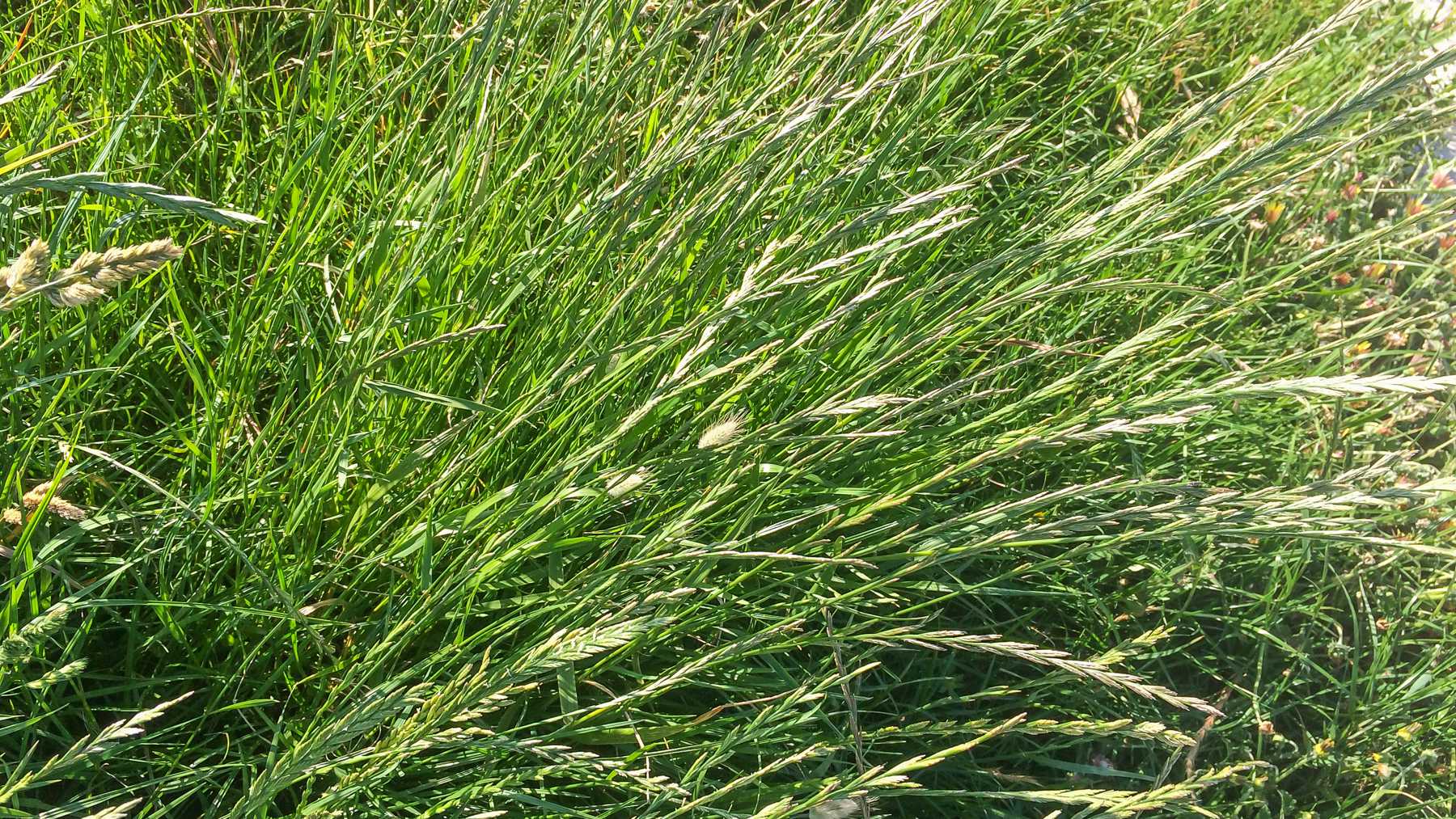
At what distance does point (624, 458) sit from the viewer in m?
1.50

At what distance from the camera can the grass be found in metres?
1.21

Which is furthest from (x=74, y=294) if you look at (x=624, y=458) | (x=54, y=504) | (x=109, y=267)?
(x=624, y=458)

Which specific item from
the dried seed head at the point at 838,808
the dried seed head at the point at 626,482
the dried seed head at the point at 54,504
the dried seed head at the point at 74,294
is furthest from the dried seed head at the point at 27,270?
the dried seed head at the point at 838,808

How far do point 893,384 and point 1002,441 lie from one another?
0.96 feet

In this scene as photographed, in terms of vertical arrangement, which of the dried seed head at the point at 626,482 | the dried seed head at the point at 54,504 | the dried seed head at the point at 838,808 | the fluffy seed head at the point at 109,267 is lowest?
the dried seed head at the point at 838,808

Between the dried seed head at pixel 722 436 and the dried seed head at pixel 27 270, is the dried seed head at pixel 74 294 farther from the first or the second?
the dried seed head at pixel 722 436

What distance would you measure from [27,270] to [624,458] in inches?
31.5

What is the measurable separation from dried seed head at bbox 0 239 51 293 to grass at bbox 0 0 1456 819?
3 centimetres

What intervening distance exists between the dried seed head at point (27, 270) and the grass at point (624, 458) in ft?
0.10

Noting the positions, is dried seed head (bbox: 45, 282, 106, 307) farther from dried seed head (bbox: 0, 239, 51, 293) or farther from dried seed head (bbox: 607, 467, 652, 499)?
dried seed head (bbox: 607, 467, 652, 499)

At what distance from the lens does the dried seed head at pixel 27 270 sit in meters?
0.80

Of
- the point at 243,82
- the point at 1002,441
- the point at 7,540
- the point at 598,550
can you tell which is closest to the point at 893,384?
the point at 1002,441

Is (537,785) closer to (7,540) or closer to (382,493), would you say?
(382,493)

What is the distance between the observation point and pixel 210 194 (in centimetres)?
177
